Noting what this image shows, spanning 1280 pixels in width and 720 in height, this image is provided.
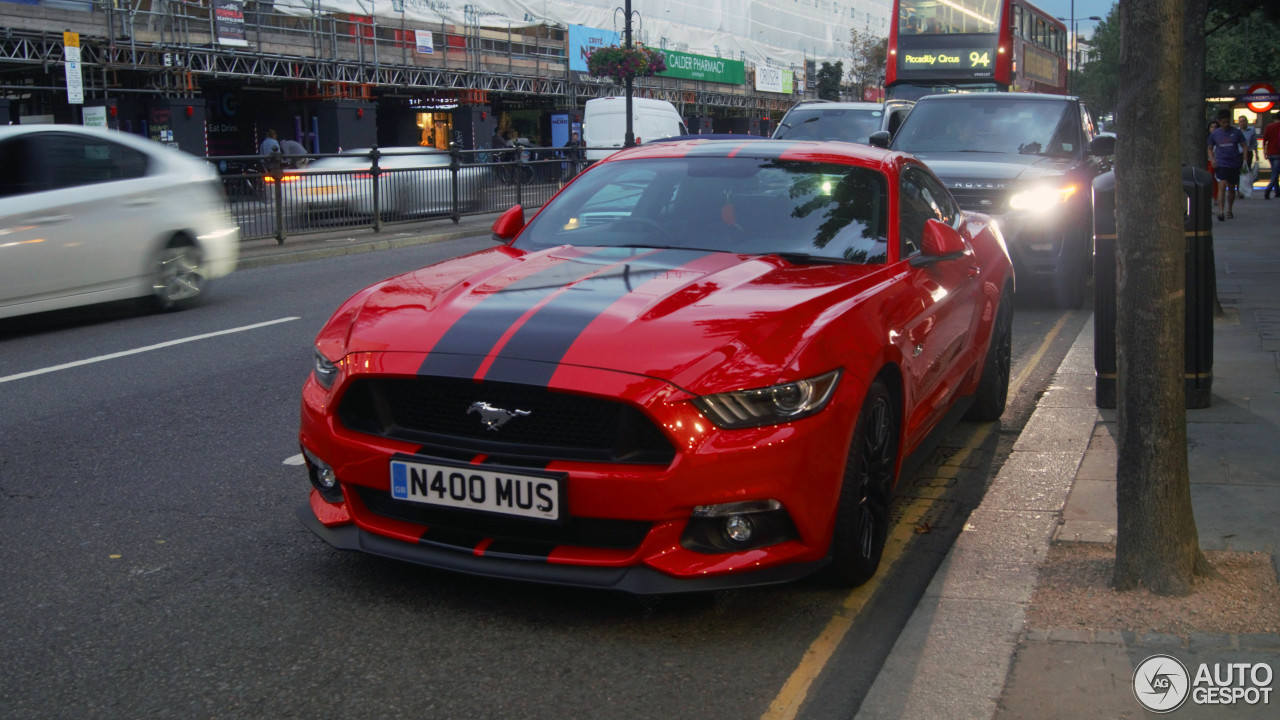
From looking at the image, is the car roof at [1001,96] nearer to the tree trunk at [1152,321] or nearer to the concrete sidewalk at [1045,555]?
the concrete sidewalk at [1045,555]

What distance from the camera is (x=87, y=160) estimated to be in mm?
9938

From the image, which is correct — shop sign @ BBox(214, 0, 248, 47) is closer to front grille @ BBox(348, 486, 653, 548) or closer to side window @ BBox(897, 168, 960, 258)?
side window @ BBox(897, 168, 960, 258)

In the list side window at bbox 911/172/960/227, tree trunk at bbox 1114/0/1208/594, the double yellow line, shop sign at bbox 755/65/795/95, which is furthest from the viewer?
shop sign at bbox 755/65/795/95

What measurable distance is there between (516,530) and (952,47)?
21.7 meters

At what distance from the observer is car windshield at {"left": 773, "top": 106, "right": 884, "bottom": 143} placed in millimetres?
17906

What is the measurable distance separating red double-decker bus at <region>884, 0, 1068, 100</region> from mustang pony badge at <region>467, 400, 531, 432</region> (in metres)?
20.6

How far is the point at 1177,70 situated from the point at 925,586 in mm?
1860

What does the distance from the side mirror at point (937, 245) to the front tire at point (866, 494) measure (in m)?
0.85

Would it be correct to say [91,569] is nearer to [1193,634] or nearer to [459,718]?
[459,718]

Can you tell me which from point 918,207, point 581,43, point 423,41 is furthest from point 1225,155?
point 581,43

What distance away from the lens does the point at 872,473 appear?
4.13 meters

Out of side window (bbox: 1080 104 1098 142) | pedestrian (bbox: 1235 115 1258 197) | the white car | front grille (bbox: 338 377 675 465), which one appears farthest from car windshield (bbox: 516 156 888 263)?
pedestrian (bbox: 1235 115 1258 197)

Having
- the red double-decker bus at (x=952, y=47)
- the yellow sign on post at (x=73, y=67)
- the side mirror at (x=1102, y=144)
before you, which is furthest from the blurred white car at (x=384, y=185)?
the side mirror at (x=1102, y=144)

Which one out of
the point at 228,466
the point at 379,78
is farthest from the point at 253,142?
the point at 228,466
